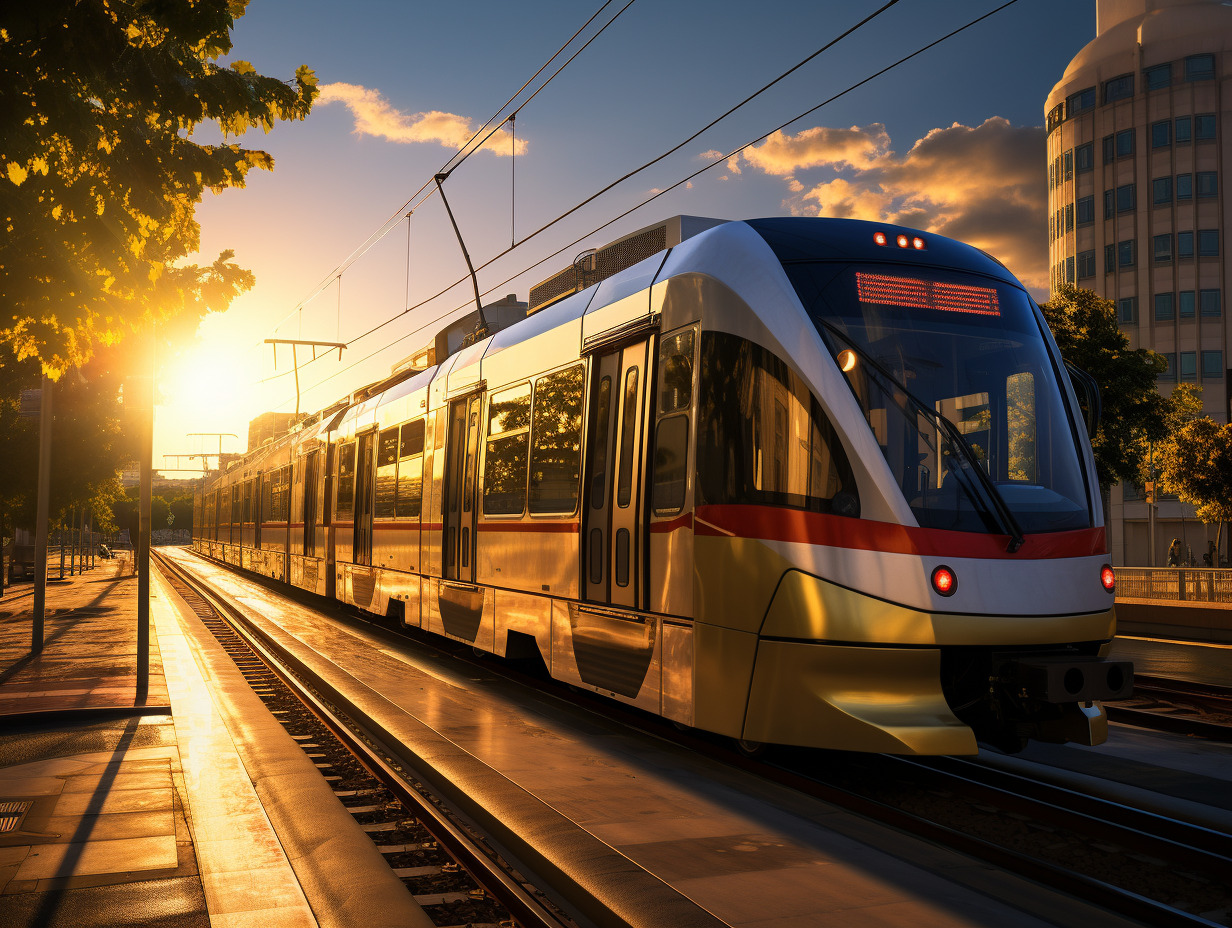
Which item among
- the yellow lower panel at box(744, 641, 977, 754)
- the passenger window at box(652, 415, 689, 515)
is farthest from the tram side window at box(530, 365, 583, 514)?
the yellow lower panel at box(744, 641, 977, 754)

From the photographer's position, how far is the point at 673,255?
26.5 ft

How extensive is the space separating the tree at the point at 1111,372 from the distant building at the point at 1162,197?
3836cm

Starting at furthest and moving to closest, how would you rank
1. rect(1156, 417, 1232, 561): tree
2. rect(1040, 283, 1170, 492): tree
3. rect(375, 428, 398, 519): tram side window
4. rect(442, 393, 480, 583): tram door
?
rect(1156, 417, 1232, 561): tree → rect(1040, 283, 1170, 492): tree → rect(375, 428, 398, 519): tram side window → rect(442, 393, 480, 583): tram door

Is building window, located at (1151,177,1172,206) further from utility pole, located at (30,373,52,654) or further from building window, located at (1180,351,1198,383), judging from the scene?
utility pole, located at (30,373,52,654)

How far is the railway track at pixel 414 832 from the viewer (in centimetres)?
482

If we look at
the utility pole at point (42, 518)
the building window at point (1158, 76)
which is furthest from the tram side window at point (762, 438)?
the building window at point (1158, 76)

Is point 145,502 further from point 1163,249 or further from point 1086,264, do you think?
point 1086,264

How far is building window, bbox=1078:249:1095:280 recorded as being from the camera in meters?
70.9

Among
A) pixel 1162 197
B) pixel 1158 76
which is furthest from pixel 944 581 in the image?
pixel 1158 76

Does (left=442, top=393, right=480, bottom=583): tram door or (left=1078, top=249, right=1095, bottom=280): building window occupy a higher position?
(left=1078, top=249, right=1095, bottom=280): building window

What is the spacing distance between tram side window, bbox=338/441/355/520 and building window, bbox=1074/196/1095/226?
2560 inches

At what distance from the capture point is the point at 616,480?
8.31m

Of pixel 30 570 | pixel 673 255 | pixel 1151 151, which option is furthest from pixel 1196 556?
pixel 673 255

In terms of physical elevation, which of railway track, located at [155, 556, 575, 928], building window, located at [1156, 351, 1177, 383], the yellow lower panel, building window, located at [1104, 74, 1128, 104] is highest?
building window, located at [1104, 74, 1128, 104]
